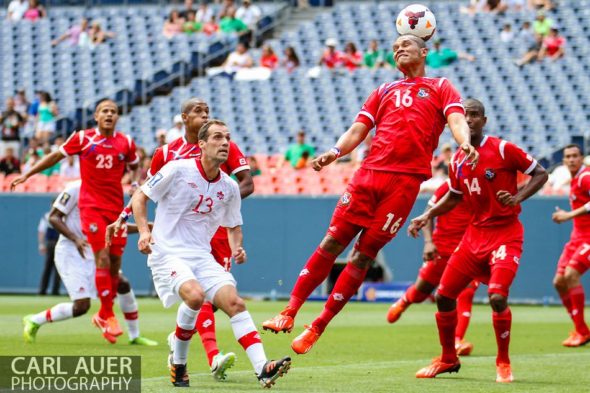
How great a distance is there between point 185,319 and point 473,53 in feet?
64.6

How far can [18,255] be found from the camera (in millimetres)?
26250

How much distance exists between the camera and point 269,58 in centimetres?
3064

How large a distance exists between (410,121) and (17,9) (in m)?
28.9

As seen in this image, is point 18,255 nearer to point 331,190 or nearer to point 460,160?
point 331,190

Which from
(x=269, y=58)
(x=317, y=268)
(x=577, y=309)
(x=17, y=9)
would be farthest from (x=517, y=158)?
(x=17, y=9)

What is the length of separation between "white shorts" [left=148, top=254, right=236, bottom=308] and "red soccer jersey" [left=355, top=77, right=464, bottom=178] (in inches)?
62.8

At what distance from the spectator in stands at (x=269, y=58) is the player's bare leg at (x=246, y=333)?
69.4 ft

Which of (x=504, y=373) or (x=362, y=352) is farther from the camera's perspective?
(x=362, y=352)

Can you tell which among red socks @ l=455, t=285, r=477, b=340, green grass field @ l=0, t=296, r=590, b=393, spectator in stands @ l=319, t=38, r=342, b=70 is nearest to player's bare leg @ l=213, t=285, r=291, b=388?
green grass field @ l=0, t=296, r=590, b=393

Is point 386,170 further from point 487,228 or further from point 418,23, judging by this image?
point 487,228

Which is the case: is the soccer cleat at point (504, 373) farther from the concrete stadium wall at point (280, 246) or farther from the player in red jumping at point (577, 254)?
the concrete stadium wall at point (280, 246)

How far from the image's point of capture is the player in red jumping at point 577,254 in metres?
15.3

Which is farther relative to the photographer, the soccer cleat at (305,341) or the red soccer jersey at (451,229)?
the red soccer jersey at (451,229)

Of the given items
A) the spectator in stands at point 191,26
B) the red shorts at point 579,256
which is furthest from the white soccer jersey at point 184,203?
the spectator in stands at point 191,26
